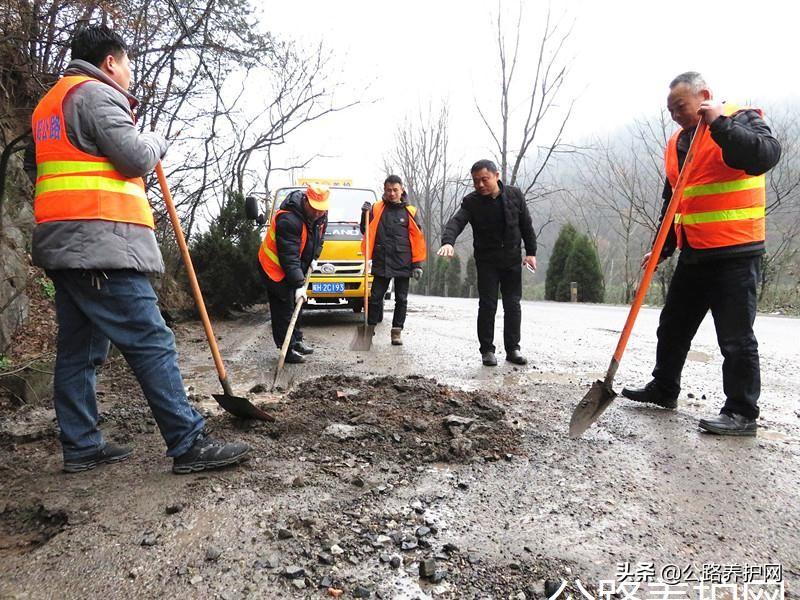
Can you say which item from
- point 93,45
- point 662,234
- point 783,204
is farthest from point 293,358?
point 783,204

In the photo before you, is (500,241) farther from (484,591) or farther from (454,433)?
(484,591)

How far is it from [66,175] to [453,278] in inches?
1412

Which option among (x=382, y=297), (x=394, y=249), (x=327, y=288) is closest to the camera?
(x=394, y=249)

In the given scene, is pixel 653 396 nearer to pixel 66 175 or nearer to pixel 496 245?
pixel 496 245

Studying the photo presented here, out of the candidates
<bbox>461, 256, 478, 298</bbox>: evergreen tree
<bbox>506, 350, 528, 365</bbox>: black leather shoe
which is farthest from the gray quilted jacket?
<bbox>461, 256, 478, 298</bbox>: evergreen tree

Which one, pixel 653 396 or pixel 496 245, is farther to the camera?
pixel 496 245

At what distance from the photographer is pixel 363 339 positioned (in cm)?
567

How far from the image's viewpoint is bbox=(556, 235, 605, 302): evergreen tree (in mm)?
21922

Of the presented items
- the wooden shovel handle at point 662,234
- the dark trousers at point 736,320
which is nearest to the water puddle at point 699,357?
the dark trousers at point 736,320

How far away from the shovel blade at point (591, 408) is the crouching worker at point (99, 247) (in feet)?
6.06

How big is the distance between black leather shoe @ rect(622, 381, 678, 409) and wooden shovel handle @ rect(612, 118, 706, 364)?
614 mm

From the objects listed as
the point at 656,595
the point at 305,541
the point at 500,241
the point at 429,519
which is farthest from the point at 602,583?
the point at 500,241

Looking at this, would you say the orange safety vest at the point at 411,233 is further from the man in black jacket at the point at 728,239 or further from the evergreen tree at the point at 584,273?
the evergreen tree at the point at 584,273

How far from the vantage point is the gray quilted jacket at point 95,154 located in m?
2.15
